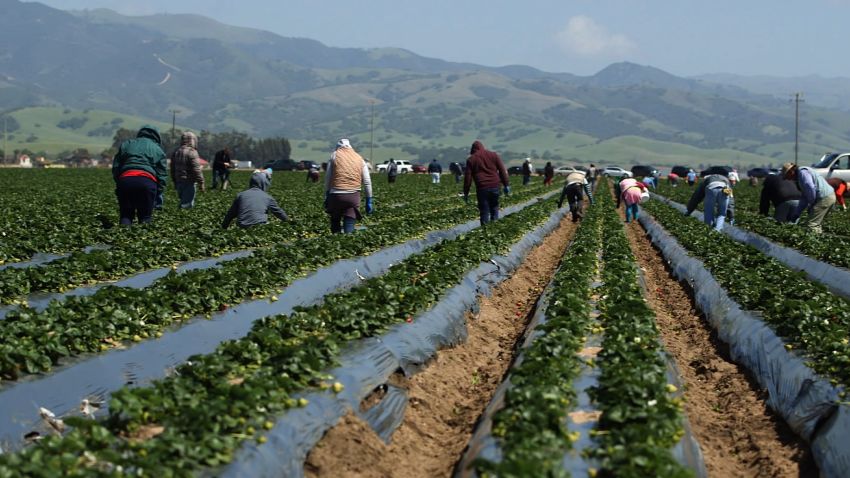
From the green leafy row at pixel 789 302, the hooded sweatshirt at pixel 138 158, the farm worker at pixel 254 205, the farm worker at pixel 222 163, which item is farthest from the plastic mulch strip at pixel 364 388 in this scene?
the farm worker at pixel 222 163

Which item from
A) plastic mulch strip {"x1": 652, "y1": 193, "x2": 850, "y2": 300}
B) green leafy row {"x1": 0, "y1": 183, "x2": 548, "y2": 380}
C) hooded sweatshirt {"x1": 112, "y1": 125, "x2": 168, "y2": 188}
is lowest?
plastic mulch strip {"x1": 652, "y1": 193, "x2": 850, "y2": 300}

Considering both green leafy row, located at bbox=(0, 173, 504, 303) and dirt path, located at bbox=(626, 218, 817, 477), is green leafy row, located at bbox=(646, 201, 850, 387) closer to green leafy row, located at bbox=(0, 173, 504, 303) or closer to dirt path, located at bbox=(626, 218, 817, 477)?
dirt path, located at bbox=(626, 218, 817, 477)

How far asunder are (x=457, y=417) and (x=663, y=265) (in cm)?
1403

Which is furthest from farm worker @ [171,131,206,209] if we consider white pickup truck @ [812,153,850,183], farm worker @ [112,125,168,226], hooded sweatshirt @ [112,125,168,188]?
white pickup truck @ [812,153,850,183]

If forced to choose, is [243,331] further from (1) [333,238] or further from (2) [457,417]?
(1) [333,238]

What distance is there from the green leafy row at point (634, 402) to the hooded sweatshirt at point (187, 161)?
13.6 meters

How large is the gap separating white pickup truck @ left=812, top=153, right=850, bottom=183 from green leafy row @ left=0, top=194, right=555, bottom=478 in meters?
41.9

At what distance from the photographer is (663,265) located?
22141 mm

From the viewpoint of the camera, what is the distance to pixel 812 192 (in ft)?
72.4

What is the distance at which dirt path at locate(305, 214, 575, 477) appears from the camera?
707cm

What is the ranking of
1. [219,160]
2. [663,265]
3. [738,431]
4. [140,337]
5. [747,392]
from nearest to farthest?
1. [738,431]
2. [140,337]
3. [747,392]
4. [663,265]
5. [219,160]

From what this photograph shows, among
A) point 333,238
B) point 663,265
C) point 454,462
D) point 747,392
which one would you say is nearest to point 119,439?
point 454,462

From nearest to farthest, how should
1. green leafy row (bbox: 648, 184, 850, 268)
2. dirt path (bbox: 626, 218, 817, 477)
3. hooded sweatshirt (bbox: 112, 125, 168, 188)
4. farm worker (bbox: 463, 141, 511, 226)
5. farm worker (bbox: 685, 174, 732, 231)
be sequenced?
1. dirt path (bbox: 626, 218, 817, 477)
2. hooded sweatshirt (bbox: 112, 125, 168, 188)
3. green leafy row (bbox: 648, 184, 850, 268)
4. farm worker (bbox: 463, 141, 511, 226)
5. farm worker (bbox: 685, 174, 732, 231)

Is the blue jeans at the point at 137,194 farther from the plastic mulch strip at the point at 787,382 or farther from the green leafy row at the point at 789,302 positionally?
the green leafy row at the point at 789,302
